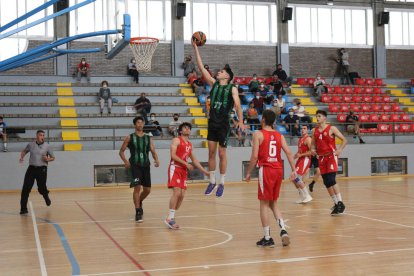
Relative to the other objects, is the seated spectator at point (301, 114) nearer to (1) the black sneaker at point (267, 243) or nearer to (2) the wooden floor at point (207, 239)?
(2) the wooden floor at point (207, 239)

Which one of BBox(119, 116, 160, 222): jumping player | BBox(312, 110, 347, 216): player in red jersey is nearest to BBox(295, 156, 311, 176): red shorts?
BBox(312, 110, 347, 216): player in red jersey

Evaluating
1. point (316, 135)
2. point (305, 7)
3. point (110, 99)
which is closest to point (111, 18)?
point (316, 135)

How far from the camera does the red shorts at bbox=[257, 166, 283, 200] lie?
27.3 feet

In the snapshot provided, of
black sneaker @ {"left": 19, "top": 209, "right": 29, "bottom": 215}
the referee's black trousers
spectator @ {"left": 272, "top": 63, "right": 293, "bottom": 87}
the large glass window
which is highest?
the large glass window

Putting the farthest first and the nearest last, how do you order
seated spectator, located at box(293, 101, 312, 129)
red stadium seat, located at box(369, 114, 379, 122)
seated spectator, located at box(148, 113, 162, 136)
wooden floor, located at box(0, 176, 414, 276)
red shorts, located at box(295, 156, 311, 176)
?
red stadium seat, located at box(369, 114, 379, 122) → seated spectator, located at box(293, 101, 312, 129) → seated spectator, located at box(148, 113, 162, 136) → red shorts, located at box(295, 156, 311, 176) → wooden floor, located at box(0, 176, 414, 276)

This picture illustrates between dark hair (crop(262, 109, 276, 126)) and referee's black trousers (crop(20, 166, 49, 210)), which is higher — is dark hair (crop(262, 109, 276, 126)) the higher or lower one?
the higher one

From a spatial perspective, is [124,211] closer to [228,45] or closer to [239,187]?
[239,187]

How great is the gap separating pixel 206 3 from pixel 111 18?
54.2 ft

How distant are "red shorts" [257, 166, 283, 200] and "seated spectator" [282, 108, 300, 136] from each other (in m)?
15.3

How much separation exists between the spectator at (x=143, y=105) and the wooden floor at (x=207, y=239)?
805 cm

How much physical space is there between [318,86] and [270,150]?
69.6 ft

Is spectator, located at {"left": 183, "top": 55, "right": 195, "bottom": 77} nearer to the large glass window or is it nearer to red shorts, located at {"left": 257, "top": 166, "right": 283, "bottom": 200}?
the large glass window

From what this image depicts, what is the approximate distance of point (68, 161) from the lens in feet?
68.1

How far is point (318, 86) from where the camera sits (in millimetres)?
28828
